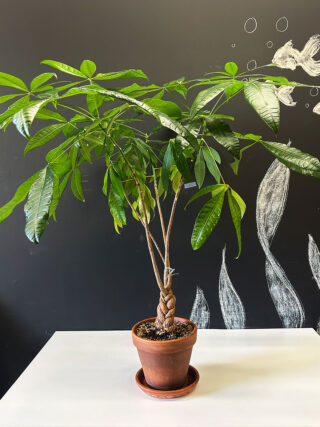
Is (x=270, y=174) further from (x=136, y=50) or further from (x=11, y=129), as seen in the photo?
(x=11, y=129)

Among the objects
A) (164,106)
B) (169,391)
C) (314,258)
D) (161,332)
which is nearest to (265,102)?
(164,106)

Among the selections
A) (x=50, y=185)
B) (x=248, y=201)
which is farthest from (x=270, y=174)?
(x=50, y=185)

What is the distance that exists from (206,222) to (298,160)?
25cm

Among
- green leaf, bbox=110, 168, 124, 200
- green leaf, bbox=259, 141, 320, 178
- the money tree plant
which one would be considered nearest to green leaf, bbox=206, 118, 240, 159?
the money tree plant

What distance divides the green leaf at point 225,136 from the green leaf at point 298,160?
109 mm

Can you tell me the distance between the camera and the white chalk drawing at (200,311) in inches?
49.3

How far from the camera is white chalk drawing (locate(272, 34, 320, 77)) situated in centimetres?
115

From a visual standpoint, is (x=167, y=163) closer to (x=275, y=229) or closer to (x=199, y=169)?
(x=199, y=169)

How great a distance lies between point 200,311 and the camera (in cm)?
126

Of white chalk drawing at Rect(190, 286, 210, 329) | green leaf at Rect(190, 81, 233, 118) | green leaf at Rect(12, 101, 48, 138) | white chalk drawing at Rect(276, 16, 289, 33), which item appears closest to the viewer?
green leaf at Rect(12, 101, 48, 138)

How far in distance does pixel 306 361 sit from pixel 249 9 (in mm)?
1189

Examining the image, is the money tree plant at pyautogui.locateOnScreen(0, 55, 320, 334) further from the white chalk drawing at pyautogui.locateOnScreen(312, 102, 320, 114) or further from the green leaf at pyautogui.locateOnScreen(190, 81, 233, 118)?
the white chalk drawing at pyautogui.locateOnScreen(312, 102, 320, 114)

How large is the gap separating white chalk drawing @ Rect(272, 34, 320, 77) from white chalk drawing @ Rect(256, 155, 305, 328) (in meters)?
0.35

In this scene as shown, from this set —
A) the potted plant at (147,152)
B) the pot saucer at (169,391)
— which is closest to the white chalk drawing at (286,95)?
the potted plant at (147,152)
